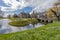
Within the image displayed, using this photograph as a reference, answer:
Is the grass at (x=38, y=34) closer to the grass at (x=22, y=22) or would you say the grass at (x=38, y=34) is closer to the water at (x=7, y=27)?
the water at (x=7, y=27)

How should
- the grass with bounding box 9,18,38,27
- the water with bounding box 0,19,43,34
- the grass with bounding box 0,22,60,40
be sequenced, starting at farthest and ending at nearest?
1. the grass with bounding box 9,18,38,27
2. the water with bounding box 0,19,43,34
3. the grass with bounding box 0,22,60,40

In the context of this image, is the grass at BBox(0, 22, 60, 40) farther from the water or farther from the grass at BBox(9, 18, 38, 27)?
the grass at BBox(9, 18, 38, 27)

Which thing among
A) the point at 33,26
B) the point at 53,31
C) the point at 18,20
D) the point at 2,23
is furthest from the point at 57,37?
the point at 2,23

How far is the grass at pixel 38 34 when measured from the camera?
435 cm

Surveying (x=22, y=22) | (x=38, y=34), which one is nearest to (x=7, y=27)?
(x=22, y=22)

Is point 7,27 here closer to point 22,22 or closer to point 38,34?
point 22,22

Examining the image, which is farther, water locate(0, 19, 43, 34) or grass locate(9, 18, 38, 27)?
grass locate(9, 18, 38, 27)

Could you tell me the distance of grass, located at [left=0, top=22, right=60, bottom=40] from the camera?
14.3 feet

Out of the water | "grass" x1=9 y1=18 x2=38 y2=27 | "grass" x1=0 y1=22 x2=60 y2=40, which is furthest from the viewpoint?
"grass" x1=9 y1=18 x2=38 y2=27


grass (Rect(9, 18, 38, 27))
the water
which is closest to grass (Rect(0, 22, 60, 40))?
the water

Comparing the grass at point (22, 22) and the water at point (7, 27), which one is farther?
the grass at point (22, 22)

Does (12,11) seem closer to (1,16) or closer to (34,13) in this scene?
(1,16)

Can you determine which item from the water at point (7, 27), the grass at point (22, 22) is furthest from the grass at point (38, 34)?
the grass at point (22, 22)

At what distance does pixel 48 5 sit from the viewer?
15.9 feet
